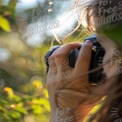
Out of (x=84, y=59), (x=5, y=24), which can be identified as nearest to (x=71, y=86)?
(x=84, y=59)

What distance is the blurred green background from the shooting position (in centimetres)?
96

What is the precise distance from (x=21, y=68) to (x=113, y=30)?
2.04 feet

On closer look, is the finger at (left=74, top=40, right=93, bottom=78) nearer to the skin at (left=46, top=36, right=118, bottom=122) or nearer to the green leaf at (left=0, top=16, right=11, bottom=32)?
the skin at (left=46, top=36, right=118, bottom=122)

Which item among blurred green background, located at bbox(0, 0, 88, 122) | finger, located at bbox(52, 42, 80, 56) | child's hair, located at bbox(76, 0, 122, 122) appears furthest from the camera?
blurred green background, located at bbox(0, 0, 88, 122)

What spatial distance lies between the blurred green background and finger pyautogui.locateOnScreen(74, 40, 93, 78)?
131 mm

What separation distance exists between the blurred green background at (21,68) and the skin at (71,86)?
8 centimetres

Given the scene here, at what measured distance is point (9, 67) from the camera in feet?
3.54

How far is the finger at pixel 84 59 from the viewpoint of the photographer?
30.3 inches

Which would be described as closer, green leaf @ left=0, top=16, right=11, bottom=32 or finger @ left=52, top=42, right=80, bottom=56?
finger @ left=52, top=42, right=80, bottom=56

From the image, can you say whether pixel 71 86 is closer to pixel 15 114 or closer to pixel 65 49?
pixel 65 49

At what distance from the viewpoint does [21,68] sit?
1064 millimetres

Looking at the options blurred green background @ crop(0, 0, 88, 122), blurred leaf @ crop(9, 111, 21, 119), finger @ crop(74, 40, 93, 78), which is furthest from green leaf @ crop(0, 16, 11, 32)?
finger @ crop(74, 40, 93, 78)

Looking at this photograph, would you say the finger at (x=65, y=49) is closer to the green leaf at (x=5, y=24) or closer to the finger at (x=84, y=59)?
the finger at (x=84, y=59)

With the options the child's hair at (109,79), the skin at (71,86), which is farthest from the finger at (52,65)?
the child's hair at (109,79)
